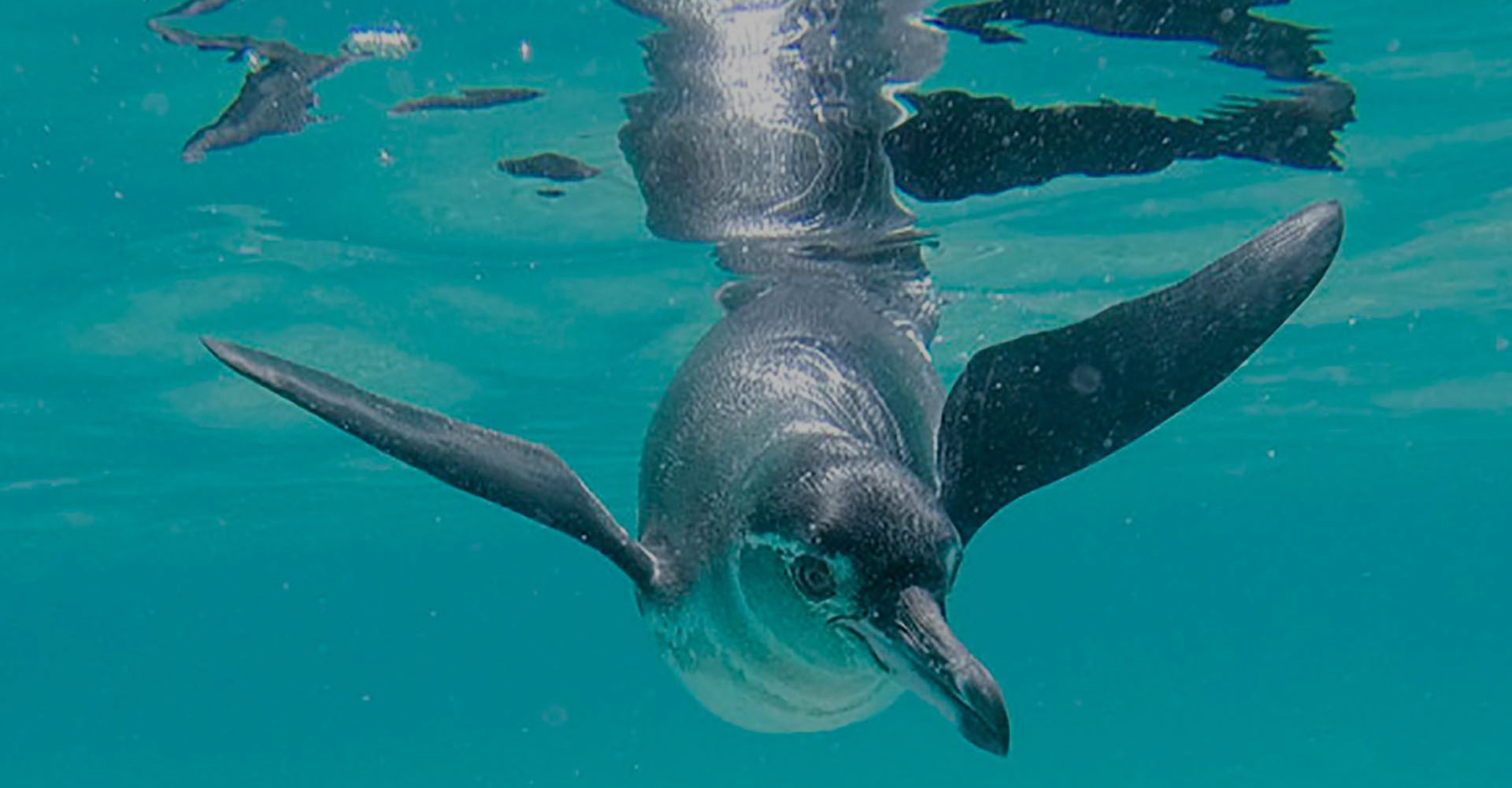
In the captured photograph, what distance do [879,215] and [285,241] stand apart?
6178 millimetres

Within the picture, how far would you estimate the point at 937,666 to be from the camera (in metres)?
3.69

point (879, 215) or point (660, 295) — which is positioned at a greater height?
point (879, 215)

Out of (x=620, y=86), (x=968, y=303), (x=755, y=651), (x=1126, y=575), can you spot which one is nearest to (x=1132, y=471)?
(x=968, y=303)

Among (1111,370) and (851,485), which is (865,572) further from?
(1111,370)

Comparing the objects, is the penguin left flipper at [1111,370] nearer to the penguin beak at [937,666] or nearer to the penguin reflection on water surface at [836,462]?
the penguin reflection on water surface at [836,462]

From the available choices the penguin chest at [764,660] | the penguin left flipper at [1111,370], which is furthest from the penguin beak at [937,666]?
the penguin left flipper at [1111,370]

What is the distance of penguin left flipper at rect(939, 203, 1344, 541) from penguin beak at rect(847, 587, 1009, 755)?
34.8 inches

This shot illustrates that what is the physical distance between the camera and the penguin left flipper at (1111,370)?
4.49 meters

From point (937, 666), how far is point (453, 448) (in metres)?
1.88

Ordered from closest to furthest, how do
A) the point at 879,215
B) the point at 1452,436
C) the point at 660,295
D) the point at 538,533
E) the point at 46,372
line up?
the point at 879,215 → the point at 660,295 → the point at 46,372 → the point at 1452,436 → the point at 538,533

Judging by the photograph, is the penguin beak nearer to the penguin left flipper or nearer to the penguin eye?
the penguin eye

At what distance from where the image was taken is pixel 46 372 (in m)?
18.3

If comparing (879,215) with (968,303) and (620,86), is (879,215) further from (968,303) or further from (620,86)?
(968,303)

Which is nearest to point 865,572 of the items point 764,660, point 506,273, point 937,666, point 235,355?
point 937,666
